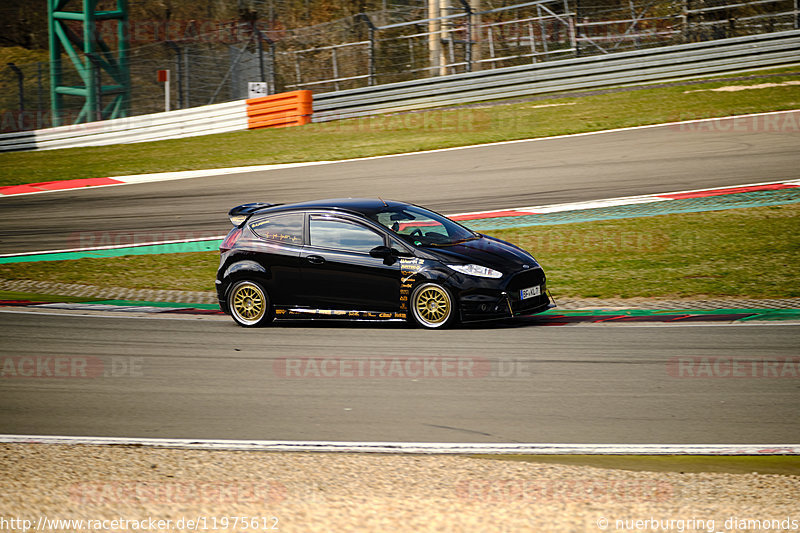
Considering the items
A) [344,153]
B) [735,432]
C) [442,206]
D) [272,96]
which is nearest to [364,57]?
[272,96]

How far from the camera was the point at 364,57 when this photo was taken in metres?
28.9

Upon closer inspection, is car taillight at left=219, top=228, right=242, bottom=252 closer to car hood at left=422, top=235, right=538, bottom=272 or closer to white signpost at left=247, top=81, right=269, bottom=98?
car hood at left=422, top=235, right=538, bottom=272

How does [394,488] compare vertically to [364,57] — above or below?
A: below

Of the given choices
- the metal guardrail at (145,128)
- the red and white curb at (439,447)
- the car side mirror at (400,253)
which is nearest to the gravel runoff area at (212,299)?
the car side mirror at (400,253)

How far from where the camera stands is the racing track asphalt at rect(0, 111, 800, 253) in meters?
17.0

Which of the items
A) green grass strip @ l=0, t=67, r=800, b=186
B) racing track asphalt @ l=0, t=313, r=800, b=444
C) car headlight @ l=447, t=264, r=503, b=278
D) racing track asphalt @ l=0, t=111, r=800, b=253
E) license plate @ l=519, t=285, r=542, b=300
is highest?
green grass strip @ l=0, t=67, r=800, b=186

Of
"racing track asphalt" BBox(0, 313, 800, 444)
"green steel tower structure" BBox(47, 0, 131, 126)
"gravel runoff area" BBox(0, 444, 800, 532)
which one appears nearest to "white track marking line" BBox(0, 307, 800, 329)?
"racing track asphalt" BBox(0, 313, 800, 444)

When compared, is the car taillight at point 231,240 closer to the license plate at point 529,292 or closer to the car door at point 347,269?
the car door at point 347,269

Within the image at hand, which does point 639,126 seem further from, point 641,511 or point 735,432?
point 641,511

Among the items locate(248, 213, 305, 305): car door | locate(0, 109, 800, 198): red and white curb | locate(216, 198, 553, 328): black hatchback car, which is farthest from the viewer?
locate(0, 109, 800, 198): red and white curb

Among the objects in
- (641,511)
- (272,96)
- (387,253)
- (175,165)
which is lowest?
(641,511)

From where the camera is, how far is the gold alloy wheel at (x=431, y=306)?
998cm

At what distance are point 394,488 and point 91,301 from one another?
8502 mm

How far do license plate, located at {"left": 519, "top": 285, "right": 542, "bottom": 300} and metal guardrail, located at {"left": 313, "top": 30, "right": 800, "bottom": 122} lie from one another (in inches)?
694
